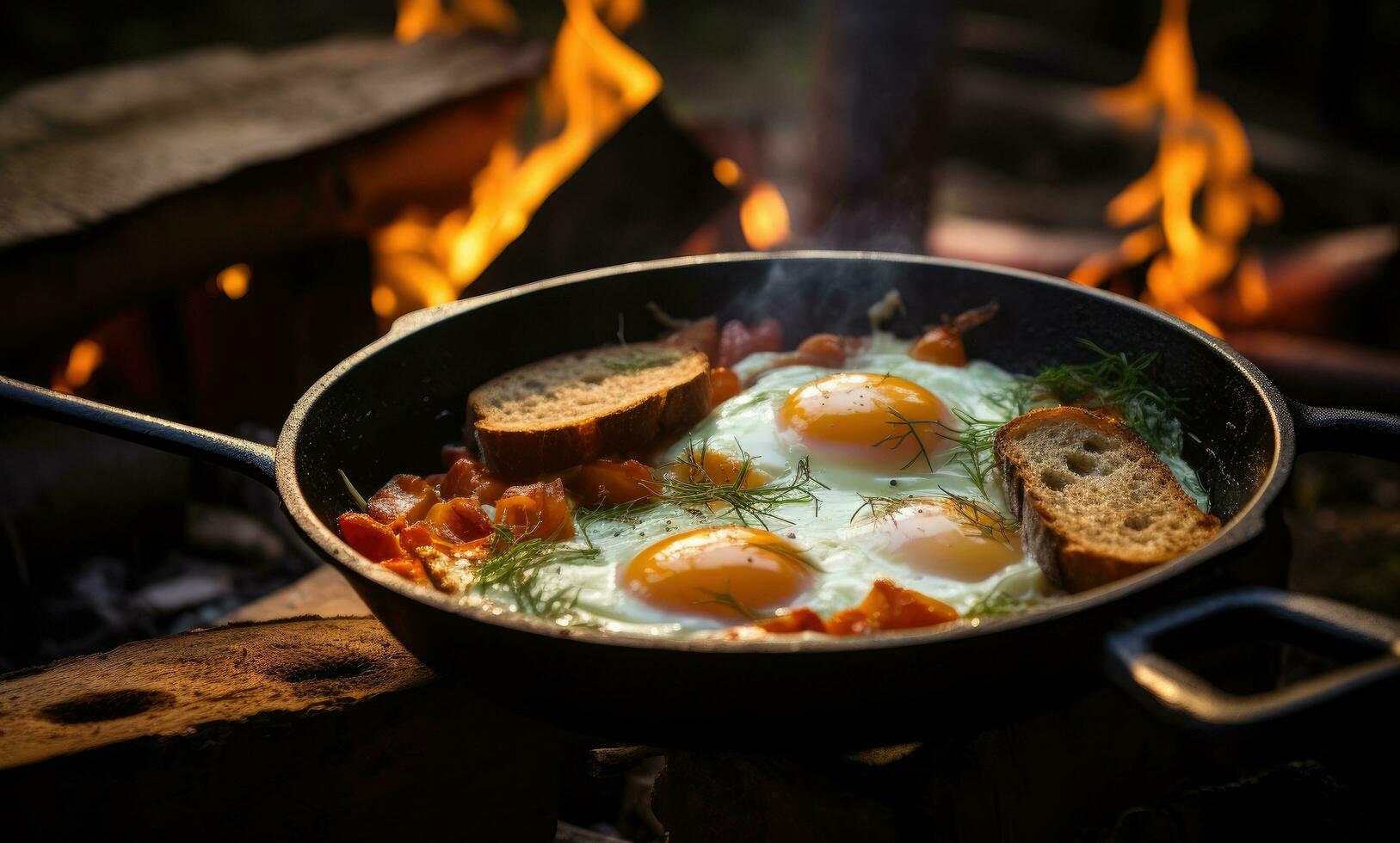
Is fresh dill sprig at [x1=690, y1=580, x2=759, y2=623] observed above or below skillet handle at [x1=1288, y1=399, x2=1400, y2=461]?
below

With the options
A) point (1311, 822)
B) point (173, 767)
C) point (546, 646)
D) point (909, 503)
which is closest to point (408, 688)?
point (173, 767)

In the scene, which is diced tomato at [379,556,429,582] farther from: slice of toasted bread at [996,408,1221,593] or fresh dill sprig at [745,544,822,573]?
slice of toasted bread at [996,408,1221,593]

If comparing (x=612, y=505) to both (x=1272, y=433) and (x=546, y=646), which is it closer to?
(x=546, y=646)

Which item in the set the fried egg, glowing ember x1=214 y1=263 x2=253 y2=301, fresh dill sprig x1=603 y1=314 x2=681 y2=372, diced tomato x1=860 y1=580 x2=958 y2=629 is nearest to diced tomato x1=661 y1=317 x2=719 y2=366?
fresh dill sprig x1=603 y1=314 x2=681 y2=372

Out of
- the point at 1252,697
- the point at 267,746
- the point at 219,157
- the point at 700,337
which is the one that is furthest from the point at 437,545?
the point at 219,157

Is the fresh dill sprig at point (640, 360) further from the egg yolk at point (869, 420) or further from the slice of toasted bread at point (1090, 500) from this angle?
the slice of toasted bread at point (1090, 500)

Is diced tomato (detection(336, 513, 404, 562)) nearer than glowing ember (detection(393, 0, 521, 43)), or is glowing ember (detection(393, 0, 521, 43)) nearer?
diced tomato (detection(336, 513, 404, 562))
